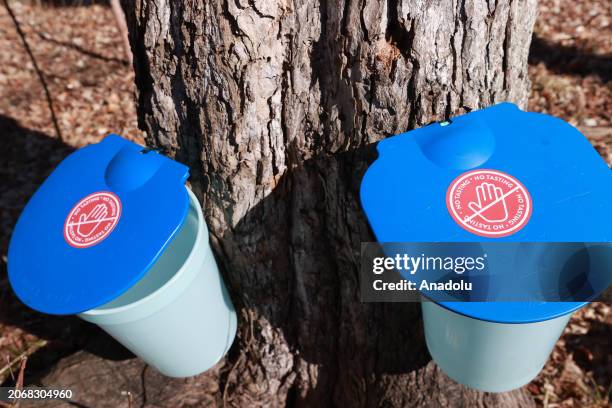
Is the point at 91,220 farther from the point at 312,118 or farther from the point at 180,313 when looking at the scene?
the point at 312,118

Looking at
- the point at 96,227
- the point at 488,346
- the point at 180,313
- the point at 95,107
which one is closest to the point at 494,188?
the point at 488,346

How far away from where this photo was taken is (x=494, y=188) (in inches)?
51.0

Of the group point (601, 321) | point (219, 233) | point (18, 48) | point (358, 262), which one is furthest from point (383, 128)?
point (18, 48)

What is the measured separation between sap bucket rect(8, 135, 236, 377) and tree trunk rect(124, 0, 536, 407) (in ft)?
0.57

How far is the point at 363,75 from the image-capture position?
4.71 feet

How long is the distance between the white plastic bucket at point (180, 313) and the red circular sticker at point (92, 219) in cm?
19

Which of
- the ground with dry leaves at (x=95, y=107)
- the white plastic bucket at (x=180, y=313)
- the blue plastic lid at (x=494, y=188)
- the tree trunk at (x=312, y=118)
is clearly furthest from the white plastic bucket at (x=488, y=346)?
the ground with dry leaves at (x=95, y=107)

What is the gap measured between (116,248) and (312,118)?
25.1 inches

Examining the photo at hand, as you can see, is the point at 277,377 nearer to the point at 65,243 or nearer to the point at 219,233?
the point at 219,233

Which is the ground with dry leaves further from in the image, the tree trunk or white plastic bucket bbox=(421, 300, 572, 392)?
white plastic bucket bbox=(421, 300, 572, 392)

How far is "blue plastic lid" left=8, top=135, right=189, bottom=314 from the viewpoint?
139 cm

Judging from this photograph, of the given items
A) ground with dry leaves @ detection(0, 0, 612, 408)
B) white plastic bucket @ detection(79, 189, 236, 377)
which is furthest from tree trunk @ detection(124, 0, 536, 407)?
ground with dry leaves @ detection(0, 0, 612, 408)

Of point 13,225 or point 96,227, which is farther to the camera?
point 13,225

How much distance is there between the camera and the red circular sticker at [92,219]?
1.47 metres
